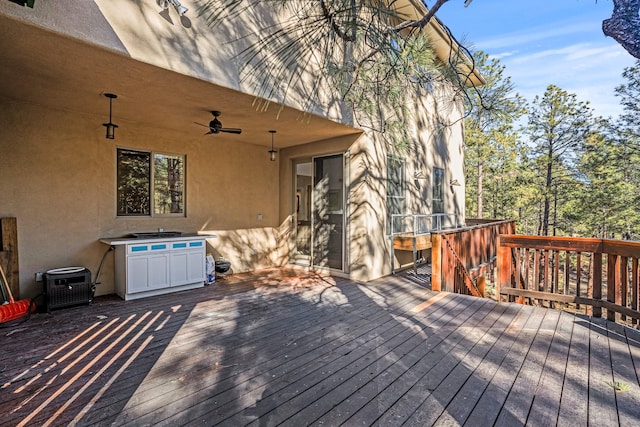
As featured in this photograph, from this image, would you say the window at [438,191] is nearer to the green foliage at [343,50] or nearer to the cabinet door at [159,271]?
the green foliage at [343,50]

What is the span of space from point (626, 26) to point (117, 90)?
215 inches

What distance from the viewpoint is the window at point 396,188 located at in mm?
6230

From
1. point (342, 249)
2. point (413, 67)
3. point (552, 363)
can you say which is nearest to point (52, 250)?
point (342, 249)

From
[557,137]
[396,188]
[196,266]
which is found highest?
[557,137]

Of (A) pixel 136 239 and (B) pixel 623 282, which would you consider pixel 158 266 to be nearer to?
(A) pixel 136 239

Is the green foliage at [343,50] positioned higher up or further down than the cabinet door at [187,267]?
higher up

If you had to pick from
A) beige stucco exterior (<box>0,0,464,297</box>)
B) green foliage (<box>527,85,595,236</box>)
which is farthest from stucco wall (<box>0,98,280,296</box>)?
green foliage (<box>527,85,595,236</box>)

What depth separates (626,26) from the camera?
3123 millimetres

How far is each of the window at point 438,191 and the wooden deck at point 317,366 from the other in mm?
4291

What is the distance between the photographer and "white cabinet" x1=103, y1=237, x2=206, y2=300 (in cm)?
437

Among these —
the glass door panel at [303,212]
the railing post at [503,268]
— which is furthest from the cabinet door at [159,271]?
the railing post at [503,268]

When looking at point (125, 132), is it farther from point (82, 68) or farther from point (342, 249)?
point (342, 249)

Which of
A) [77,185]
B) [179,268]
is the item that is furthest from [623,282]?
[77,185]

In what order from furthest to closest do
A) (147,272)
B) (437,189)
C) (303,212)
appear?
(437,189)
(303,212)
(147,272)
